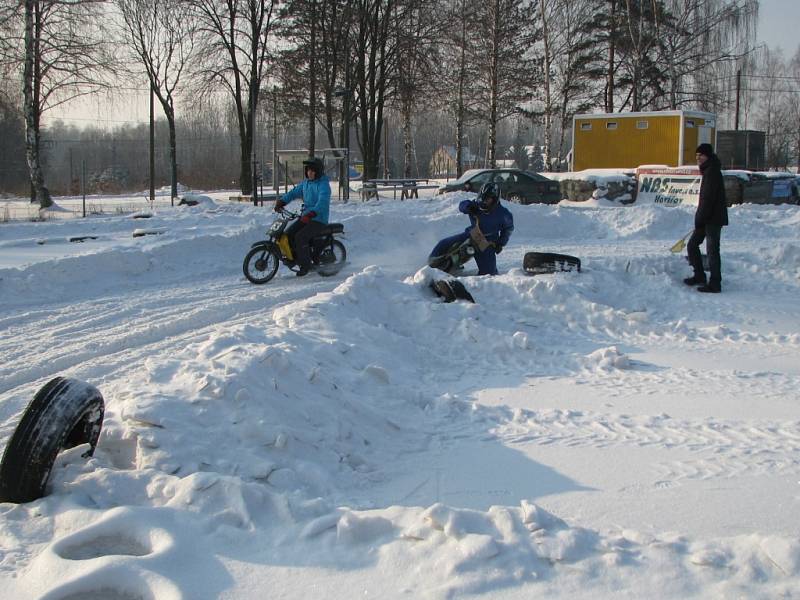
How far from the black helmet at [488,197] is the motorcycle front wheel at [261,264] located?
119 inches

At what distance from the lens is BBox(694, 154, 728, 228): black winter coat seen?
34.0 feet

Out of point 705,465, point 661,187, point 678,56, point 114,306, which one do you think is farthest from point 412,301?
point 678,56

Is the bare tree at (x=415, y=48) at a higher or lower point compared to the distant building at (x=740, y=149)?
higher

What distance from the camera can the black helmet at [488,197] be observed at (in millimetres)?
10992

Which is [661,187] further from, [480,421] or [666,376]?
[480,421]

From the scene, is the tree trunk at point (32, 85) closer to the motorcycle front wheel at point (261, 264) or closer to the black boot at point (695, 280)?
the motorcycle front wheel at point (261, 264)

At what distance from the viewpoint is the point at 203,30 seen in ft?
119

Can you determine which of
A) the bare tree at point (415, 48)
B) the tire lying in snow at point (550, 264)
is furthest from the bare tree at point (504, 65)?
the tire lying in snow at point (550, 264)

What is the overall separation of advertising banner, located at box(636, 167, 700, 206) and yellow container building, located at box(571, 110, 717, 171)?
8.26m

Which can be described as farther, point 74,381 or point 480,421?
point 480,421

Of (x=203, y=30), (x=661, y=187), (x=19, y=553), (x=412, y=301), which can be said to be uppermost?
(x=203, y=30)

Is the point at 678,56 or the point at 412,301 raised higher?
the point at 678,56

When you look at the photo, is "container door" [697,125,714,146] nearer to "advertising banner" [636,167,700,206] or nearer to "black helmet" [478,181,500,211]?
"advertising banner" [636,167,700,206]

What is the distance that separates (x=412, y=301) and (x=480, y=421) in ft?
10.3
